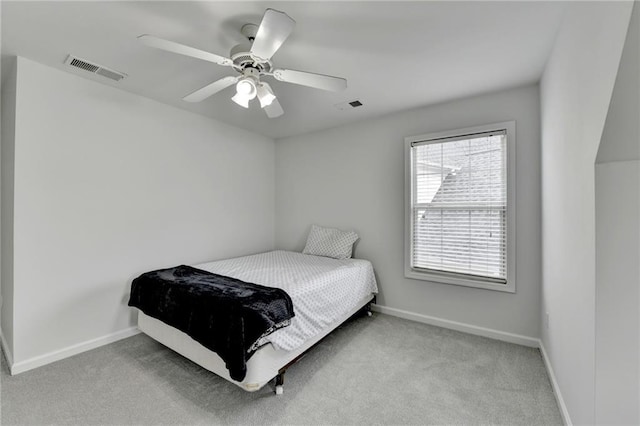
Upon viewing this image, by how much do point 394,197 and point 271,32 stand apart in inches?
94.6

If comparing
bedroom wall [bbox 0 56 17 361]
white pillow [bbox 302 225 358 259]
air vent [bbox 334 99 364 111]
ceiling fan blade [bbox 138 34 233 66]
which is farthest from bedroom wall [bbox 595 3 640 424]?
bedroom wall [bbox 0 56 17 361]

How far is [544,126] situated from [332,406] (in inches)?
110

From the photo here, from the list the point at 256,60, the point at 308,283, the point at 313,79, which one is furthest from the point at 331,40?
the point at 308,283

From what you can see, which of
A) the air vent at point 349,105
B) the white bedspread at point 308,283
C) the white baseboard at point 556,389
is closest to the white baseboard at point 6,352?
the white bedspread at point 308,283

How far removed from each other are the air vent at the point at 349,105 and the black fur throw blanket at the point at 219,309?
2.15 meters

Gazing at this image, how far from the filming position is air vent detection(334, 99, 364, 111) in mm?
3082

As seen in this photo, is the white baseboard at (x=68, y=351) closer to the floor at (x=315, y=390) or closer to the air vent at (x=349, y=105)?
the floor at (x=315, y=390)

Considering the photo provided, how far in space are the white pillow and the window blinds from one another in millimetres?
799

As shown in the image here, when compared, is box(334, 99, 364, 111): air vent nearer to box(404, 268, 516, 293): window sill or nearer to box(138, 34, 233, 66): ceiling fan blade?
box(138, 34, 233, 66): ceiling fan blade

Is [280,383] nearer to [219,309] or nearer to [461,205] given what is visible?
[219,309]

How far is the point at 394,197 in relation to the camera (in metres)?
3.46

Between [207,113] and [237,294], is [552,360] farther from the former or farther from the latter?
[207,113]

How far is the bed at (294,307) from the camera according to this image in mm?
1897

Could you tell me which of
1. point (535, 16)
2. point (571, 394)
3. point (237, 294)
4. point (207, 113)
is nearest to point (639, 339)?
point (571, 394)
